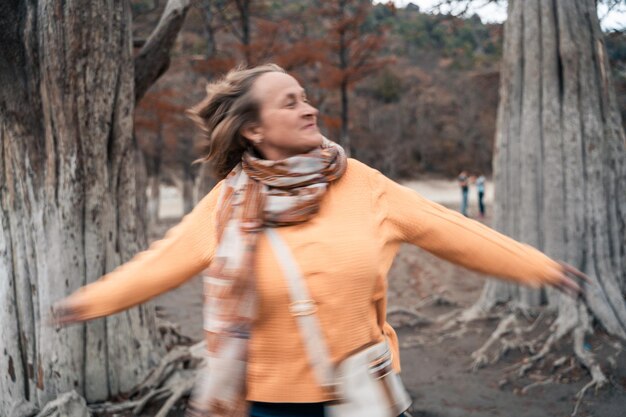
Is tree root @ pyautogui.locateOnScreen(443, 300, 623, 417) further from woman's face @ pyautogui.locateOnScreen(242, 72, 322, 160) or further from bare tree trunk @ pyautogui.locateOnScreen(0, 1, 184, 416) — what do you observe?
woman's face @ pyautogui.locateOnScreen(242, 72, 322, 160)

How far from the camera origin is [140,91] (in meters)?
5.05

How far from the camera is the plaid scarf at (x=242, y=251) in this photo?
194 centimetres

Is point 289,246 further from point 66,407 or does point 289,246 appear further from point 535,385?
point 535,385

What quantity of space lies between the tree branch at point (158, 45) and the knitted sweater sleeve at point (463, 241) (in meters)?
3.43

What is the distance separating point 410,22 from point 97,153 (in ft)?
195

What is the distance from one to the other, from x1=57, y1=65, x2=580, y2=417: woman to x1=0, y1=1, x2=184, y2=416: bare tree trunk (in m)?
2.11

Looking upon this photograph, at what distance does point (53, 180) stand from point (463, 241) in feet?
9.63

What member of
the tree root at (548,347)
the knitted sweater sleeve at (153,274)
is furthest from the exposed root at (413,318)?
the knitted sweater sleeve at (153,274)

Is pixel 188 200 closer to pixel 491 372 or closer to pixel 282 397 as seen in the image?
pixel 491 372

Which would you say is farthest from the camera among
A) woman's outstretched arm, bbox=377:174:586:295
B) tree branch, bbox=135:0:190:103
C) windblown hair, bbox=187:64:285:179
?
tree branch, bbox=135:0:190:103

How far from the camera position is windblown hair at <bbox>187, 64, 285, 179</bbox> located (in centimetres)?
213

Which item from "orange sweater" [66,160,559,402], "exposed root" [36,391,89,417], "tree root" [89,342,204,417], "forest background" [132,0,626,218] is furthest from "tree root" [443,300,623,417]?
"forest background" [132,0,626,218]

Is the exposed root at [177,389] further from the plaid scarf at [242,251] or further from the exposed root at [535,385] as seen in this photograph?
the exposed root at [535,385]

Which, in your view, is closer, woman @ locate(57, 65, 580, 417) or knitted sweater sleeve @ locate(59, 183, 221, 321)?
woman @ locate(57, 65, 580, 417)
